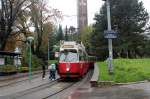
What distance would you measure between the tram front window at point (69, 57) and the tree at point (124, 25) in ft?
165

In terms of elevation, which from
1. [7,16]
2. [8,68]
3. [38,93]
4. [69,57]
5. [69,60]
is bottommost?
[38,93]

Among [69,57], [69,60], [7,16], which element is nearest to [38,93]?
[69,60]

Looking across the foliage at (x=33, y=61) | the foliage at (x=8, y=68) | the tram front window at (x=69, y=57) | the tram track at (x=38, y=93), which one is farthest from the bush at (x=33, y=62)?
the tram track at (x=38, y=93)

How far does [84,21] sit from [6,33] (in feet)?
395

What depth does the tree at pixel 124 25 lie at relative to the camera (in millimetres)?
89812

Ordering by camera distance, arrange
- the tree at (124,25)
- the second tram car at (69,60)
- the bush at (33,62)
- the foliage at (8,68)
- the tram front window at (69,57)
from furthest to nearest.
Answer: the tree at (124,25) → the bush at (33,62) → the foliage at (8,68) → the tram front window at (69,57) → the second tram car at (69,60)

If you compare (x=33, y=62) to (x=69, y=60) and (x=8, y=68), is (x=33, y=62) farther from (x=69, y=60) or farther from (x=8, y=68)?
(x=69, y=60)

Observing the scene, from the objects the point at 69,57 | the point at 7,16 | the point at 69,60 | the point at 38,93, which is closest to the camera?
the point at 38,93

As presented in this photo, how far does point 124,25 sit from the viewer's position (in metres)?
92.3

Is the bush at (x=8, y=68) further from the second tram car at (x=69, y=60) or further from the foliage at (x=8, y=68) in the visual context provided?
the second tram car at (x=69, y=60)

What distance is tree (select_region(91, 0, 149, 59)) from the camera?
295ft

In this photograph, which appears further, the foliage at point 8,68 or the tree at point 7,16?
the tree at point 7,16

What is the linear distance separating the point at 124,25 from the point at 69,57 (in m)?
55.1

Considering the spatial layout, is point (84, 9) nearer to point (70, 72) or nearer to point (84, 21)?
point (84, 21)
